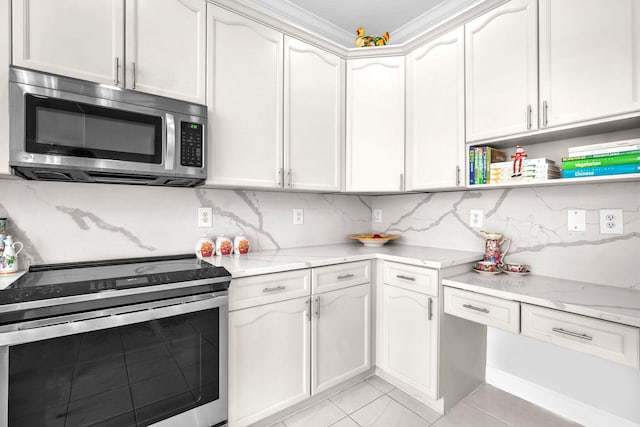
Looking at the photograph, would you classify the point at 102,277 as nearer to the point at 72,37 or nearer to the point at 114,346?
the point at 114,346

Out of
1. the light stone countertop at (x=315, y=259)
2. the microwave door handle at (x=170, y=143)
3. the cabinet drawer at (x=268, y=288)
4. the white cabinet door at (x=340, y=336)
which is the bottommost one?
the white cabinet door at (x=340, y=336)

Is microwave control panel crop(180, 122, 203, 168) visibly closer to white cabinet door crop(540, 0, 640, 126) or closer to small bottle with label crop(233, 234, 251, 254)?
small bottle with label crop(233, 234, 251, 254)

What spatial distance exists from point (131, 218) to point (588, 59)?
2.52 m

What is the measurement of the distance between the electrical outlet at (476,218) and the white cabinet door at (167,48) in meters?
1.95

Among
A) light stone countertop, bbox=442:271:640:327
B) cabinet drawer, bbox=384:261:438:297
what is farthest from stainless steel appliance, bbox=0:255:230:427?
light stone countertop, bbox=442:271:640:327

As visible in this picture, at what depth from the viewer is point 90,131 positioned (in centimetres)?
131

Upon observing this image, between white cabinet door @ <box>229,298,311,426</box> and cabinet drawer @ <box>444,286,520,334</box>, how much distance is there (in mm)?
855

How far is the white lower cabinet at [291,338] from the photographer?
60.6 inches

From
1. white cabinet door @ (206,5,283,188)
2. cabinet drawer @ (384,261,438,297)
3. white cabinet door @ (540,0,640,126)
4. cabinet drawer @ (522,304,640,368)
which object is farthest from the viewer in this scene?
cabinet drawer @ (384,261,438,297)

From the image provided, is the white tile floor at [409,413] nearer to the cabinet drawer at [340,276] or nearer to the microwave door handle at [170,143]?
the cabinet drawer at [340,276]

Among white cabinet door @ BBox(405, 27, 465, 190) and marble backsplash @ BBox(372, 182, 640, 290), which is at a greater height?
white cabinet door @ BBox(405, 27, 465, 190)

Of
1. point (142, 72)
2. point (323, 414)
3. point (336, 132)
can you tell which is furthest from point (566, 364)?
point (142, 72)

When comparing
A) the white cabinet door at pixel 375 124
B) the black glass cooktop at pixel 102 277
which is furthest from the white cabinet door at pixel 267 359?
the white cabinet door at pixel 375 124

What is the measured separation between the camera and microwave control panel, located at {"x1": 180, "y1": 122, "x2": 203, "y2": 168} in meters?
1.53
